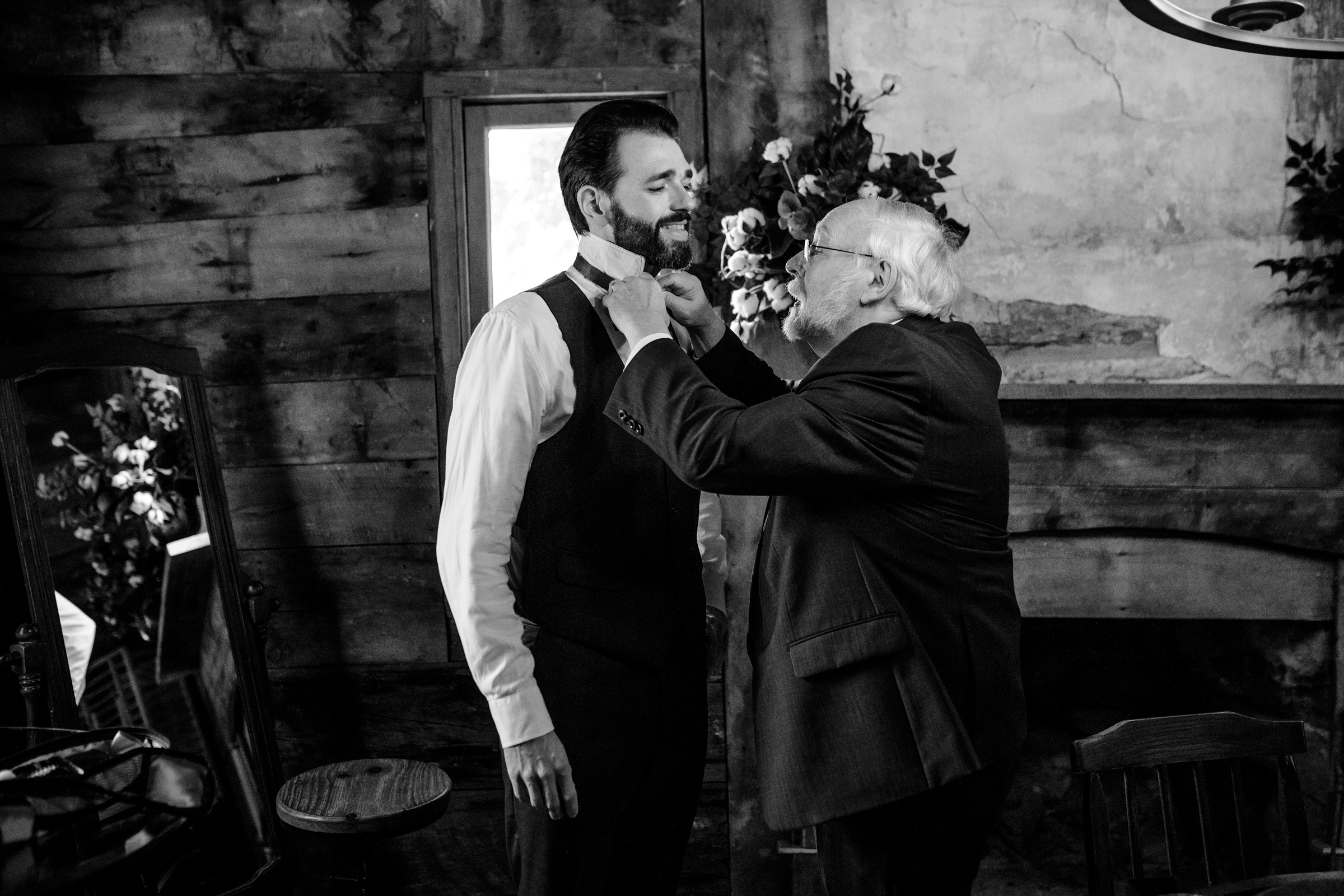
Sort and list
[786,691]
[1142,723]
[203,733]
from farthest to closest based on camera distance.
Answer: [203,733] → [1142,723] → [786,691]

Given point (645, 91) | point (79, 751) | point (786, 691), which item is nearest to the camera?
point (79, 751)

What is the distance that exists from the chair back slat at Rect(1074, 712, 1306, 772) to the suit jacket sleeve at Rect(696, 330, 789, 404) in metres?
0.85

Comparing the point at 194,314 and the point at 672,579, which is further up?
the point at 194,314

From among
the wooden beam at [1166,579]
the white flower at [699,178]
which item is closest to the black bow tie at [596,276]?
the white flower at [699,178]

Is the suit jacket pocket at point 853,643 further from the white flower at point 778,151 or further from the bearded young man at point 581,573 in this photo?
the white flower at point 778,151

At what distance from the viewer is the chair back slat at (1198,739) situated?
64.2 inches

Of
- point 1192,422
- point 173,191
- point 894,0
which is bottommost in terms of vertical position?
point 1192,422

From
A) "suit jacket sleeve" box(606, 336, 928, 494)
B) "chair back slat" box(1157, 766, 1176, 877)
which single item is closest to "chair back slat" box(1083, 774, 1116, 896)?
"chair back slat" box(1157, 766, 1176, 877)

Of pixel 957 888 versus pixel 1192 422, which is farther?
pixel 1192 422

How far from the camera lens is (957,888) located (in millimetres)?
1598

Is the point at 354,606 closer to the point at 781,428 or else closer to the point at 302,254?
the point at 302,254

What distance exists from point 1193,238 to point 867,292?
5.03 feet

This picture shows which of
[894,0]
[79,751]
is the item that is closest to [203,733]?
[79,751]

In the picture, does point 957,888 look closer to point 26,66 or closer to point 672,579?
point 672,579
